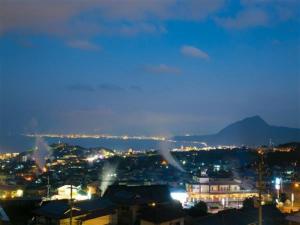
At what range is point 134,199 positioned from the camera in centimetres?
1127

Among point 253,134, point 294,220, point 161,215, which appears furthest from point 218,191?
point 253,134

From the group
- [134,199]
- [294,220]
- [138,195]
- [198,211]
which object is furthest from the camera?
[198,211]

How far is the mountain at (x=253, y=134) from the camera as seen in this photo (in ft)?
313

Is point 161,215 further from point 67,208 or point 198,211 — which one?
point 198,211

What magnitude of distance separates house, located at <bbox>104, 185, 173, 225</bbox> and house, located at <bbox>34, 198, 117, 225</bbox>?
0.71 meters

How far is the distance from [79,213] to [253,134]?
104 metres

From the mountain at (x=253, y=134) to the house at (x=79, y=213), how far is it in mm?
82145

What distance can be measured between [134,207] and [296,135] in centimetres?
9599

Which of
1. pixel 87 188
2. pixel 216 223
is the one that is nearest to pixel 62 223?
pixel 216 223

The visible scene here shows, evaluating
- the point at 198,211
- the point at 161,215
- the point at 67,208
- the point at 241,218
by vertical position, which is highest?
the point at 67,208

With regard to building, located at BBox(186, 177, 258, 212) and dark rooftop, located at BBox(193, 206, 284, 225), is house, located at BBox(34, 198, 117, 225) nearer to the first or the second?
dark rooftop, located at BBox(193, 206, 284, 225)

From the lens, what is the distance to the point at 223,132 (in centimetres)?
13425

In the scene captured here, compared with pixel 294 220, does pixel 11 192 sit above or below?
below

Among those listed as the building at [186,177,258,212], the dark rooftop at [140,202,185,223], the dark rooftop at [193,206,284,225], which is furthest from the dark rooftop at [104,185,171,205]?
the building at [186,177,258,212]
